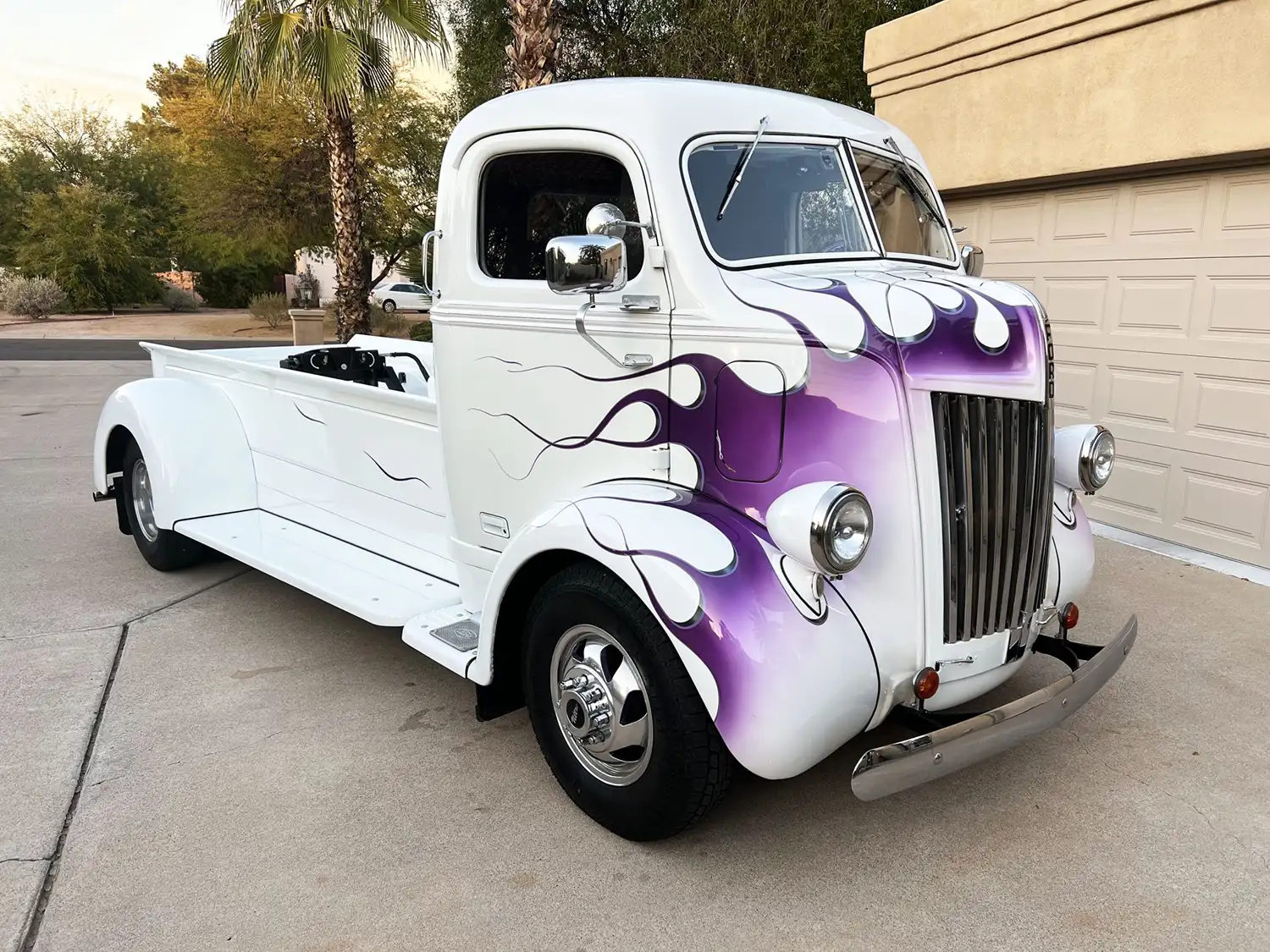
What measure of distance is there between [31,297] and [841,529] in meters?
32.5

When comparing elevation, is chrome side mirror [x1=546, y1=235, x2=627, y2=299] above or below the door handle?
above

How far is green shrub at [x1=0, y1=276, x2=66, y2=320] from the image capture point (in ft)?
93.1

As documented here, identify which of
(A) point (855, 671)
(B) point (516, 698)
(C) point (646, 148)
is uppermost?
(C) point (646, 148)

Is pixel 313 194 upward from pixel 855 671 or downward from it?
upward

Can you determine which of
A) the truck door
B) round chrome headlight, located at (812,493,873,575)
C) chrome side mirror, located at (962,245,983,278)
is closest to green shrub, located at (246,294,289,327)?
the truck door

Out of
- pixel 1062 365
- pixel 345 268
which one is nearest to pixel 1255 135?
pixel 1062 365

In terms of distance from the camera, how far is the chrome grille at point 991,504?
2.75m

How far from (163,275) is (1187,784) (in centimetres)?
4315

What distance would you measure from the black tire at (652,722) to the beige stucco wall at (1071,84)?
16.4 ft

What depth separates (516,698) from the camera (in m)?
3.43

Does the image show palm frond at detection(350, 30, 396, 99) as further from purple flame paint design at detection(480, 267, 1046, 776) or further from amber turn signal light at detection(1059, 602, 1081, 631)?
amber turn signal light at detection(1059, 602, 1081, 631)

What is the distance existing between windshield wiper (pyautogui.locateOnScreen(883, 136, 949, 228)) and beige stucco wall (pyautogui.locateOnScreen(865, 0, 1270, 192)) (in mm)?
2915

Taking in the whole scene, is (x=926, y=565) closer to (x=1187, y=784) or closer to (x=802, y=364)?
(x=802, y=364)

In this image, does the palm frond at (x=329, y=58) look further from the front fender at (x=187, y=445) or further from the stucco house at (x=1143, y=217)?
the front fender at (x=187, y=445)
